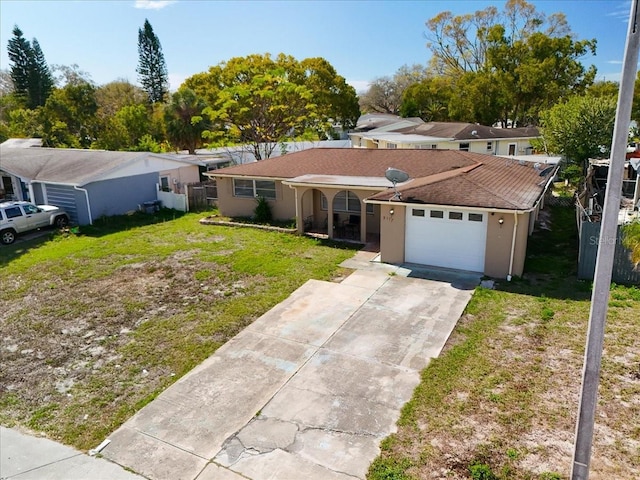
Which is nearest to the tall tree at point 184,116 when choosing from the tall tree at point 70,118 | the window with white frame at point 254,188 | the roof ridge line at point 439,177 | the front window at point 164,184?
the front window at point 164,184

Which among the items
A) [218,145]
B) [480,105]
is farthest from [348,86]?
Answer: [218,145]

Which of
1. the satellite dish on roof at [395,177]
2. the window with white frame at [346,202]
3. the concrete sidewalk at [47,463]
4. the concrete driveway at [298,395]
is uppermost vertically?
the satellite dish on roof at [395,177]

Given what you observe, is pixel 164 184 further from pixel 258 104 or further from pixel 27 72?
pixel 27 72

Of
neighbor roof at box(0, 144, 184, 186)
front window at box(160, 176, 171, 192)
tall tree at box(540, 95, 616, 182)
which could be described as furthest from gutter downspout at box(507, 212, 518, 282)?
front window at box(160, 176, 171, 192)

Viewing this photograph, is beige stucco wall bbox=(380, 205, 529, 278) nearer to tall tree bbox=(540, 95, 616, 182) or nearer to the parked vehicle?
tall tree bbox=(540, 95, 616, 182)

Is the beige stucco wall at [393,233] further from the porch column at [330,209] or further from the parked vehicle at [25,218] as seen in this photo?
the parked vehicle at [25,218]

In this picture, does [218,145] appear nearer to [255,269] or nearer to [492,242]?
[255,269]
